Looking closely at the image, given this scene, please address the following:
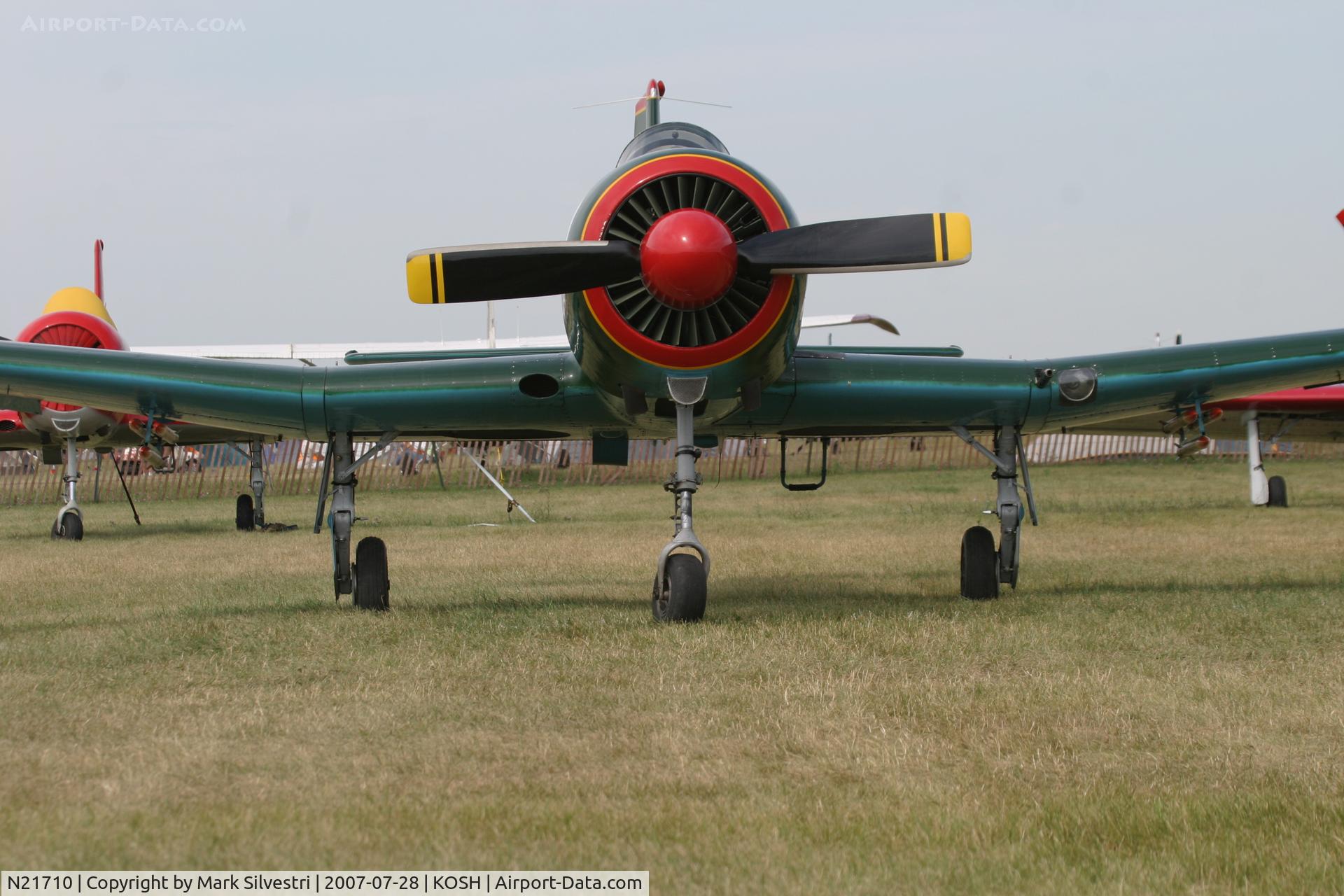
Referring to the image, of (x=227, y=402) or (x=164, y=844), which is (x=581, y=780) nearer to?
(x=164, y=844)

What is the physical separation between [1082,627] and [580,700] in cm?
378

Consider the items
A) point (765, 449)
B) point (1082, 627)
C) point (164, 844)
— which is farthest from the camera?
point (765, 449)

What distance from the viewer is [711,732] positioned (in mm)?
5234

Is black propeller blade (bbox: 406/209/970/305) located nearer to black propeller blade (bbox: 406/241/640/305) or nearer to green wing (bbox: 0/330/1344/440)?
black propeller blade (bbox: 406/241/640/305)

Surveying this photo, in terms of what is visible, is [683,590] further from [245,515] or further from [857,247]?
[245,515]

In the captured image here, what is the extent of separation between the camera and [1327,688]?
19.7 feet

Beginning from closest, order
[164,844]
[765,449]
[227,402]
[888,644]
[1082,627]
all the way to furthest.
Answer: [164,844]
[888,644]
[1082,627]
[227,402]
[765,449]

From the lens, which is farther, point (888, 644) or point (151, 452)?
point (151, 452)

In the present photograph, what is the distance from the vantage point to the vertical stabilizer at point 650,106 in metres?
10.4

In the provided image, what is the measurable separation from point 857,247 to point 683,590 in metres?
2.43

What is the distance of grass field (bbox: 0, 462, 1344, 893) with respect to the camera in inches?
145

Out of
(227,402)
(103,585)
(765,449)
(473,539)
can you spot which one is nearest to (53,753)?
(227,402)

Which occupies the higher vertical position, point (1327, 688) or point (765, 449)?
point (765, 449)
